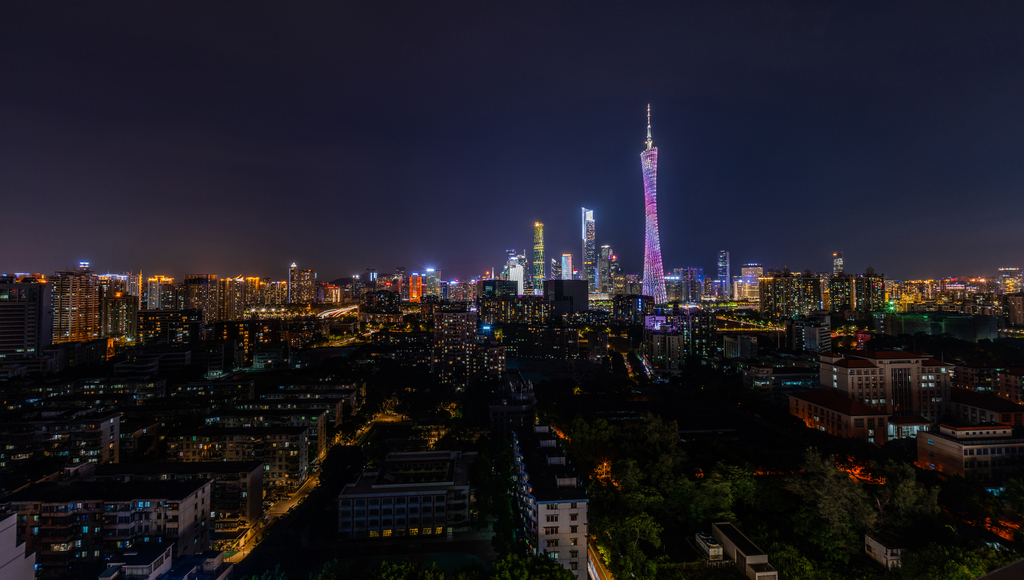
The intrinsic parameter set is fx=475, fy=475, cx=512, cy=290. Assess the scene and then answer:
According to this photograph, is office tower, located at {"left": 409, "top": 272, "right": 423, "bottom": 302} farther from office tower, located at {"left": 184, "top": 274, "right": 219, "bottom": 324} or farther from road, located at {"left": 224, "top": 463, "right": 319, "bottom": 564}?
road, located at {"left": 224, "top": 463, "right": 319, "bottom": 564}

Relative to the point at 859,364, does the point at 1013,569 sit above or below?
above

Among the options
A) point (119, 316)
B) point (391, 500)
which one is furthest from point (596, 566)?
point (119, 316)

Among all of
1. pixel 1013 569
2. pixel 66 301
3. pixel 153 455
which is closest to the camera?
pixel 1013 569

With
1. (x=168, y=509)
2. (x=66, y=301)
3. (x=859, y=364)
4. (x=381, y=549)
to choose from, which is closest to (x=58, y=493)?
(x=168, y=509)

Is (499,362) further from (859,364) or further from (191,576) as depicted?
(191,576)

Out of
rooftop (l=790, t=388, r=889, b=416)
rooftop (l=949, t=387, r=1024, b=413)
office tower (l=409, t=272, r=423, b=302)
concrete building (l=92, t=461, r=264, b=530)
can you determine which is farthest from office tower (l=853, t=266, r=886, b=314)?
office tower (l=409, t=272, r=423, b=302)
